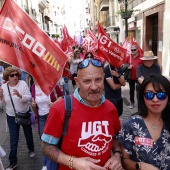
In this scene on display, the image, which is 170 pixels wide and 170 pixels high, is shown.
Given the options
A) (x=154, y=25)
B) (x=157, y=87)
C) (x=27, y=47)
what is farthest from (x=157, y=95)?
(x=154, y=25)

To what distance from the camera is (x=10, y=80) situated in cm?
373

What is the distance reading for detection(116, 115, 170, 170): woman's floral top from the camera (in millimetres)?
1678

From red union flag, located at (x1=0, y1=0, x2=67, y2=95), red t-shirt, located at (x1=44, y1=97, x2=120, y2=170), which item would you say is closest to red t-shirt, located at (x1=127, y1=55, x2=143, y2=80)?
red union flag, located at (x1=0, y1=0, x2=67, y2=95)

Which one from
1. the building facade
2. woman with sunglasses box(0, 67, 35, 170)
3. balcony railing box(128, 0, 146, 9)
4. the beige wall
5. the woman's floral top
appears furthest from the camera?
balcony railing box(128, 0, 146, 9)

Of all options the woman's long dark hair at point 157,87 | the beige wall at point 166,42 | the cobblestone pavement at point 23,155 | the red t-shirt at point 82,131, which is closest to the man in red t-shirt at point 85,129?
the red t-shirt at point 82,131

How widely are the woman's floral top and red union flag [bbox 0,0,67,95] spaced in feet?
4.84

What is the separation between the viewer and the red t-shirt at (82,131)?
171 centimetres

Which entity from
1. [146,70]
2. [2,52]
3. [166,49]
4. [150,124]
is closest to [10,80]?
[2,52]

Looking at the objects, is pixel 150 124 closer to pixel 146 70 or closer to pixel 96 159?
pixel 96 159

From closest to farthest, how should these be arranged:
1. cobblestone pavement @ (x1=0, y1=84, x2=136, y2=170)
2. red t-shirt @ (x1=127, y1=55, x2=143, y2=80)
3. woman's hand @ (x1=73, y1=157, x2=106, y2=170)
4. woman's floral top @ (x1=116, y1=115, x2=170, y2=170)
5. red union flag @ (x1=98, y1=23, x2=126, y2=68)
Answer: woman's hand @ (x1=73, y1=157, x2=106, y2=170) → woman's floral top @ (x1=116, y1=115, x2=170, y2=170) → cobblestone pavement @ (x1=0, y1=84, x2=136, y2=170) → red union flag @ (x1=98, y1=23, x2=126, y2=68) → red t-shirt @ (x1=127, y1=55, x2=143, y2=80)

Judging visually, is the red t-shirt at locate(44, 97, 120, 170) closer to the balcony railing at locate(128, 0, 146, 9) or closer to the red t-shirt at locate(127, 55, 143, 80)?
the red t-shirt at locate(127, 55, 143, 80)

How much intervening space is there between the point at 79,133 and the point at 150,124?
1.92ft

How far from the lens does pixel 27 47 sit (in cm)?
280

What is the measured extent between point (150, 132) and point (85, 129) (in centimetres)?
52
